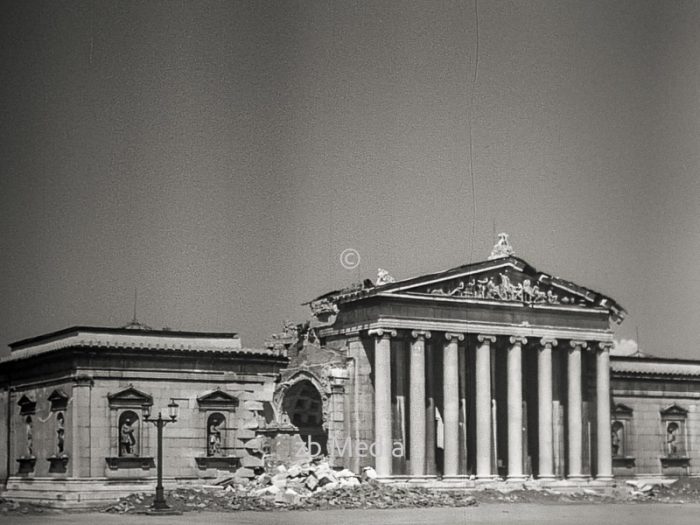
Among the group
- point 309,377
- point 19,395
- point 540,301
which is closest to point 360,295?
point 309,377

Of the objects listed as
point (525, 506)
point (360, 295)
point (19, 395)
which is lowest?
point (525, 506)

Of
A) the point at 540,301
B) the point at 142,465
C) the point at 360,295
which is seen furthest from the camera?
the point at 540,301

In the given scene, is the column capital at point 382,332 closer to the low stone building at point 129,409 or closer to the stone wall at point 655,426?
the low stone building at point 129,409

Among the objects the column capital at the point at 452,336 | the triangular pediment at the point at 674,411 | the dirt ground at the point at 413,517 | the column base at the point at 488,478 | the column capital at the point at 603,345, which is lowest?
the dirt ground at the point at 413,517

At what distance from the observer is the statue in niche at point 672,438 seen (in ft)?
279

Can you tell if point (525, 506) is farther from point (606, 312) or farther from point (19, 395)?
point (19, 395)

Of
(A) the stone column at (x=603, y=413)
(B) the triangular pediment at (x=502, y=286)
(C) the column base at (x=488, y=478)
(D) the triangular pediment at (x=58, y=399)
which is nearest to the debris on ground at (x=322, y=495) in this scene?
(C) the column base at (x=488, y=478)

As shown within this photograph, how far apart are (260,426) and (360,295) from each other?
8.36 m

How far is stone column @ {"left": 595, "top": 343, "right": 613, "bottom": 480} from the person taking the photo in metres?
77.9

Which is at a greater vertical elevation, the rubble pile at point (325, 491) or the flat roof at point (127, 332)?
the flat roof at point (127, 332)

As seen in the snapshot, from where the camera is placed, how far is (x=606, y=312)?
256 ft

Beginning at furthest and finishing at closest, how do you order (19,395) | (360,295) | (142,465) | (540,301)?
(540,301) < (360,295) < (19,395) < (142,465)

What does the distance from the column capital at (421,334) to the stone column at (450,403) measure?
104 centimetres

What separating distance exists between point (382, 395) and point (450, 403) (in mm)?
3682
